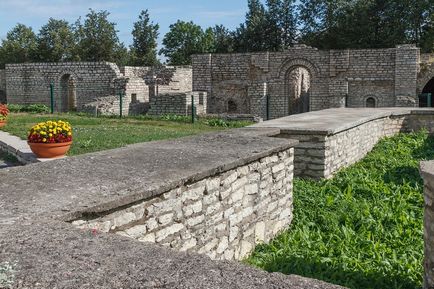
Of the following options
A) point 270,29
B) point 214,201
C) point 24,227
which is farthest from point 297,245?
point 270,29

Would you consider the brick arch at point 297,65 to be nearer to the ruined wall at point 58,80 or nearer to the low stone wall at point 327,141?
the ruined wall at point 58,80

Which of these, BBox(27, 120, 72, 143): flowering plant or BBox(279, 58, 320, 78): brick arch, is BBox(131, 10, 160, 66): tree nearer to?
BBox(279, 58, 320, 78): brick arch

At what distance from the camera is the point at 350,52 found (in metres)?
21.7

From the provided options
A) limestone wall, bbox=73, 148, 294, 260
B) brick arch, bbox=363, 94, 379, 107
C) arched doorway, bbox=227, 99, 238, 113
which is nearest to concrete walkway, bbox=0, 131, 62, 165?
limestone wall, bbox=73, 148, 294, 260

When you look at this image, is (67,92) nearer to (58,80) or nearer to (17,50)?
(58,80)

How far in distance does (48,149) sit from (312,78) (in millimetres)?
16722

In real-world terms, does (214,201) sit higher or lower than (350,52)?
lower

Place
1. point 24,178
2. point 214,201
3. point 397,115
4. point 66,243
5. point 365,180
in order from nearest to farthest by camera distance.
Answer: point 66,243 < point 24,178 < point 214,201 < point 365,180 < point 397,115

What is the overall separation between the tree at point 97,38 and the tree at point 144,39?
350 centimetres

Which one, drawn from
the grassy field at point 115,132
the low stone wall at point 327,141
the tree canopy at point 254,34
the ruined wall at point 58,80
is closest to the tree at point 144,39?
the tree canopy at point 254,34

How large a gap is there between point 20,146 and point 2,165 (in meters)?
0.86

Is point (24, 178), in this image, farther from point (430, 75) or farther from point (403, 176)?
point (430, 75)

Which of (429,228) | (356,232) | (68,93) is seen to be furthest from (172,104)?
(429,228)

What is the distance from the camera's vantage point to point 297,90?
25.2 meters
